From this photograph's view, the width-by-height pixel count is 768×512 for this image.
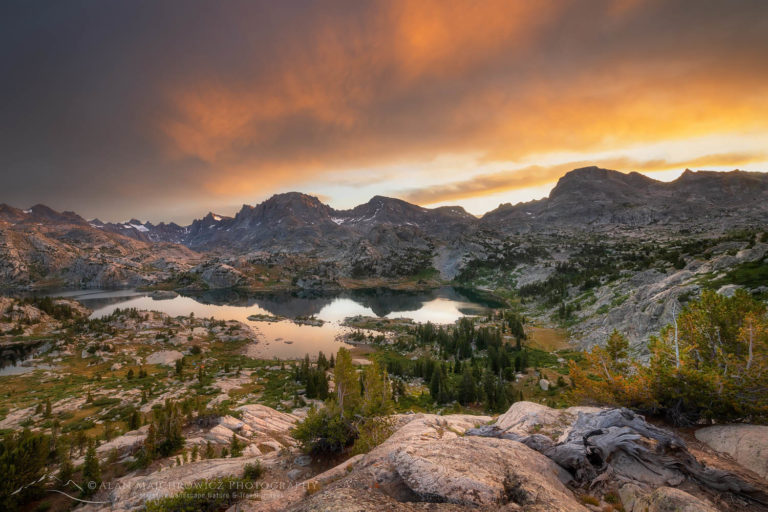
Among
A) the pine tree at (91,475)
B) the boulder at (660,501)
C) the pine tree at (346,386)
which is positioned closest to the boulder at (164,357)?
the pine tree at (91,475)

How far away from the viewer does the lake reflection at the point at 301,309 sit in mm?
93812

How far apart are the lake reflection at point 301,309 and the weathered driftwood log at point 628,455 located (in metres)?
78.0

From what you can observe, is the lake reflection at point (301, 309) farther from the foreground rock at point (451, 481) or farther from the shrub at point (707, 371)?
the shrub at point (707, 371)

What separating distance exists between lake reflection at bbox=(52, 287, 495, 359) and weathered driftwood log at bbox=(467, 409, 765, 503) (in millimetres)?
77991

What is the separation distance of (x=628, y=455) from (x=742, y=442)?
17.6ft

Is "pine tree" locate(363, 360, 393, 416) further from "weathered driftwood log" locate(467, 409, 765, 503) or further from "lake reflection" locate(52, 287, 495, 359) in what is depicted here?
"lake reflection" locate(52, 287, 495, 359)

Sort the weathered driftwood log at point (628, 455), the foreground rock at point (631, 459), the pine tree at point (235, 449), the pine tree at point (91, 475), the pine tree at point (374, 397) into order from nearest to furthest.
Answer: the foreground rock at point (631, 459), the weathered driftwood log at point (628, 455), the pine tree at point (91, 475), the pine tree at point (374, 397), the pine tree at point (235, 449)

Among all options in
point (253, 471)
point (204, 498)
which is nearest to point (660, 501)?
point (204, 498)

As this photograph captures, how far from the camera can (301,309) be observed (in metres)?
154

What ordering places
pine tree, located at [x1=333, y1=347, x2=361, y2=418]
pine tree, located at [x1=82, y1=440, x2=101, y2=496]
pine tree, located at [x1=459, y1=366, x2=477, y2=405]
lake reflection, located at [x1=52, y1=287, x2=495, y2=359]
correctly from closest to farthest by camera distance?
pine tree, located at [x1=82, y1=440, x2=101, y2=496]
pine tree, located at [x1=333, y1=347, x2=361, y2=418]
pine tree, located at [x1=459, y1=366, x2=477, y2=405]
lake reflection, located at [x1=52, y1=287, x2=495, y2=359]

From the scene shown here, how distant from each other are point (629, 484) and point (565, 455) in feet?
8.49

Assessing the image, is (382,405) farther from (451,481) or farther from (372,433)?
(451,481)

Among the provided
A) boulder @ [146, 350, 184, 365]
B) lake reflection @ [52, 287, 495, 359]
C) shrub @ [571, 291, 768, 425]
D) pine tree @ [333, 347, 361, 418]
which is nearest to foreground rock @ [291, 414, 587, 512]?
pine tree @ [333, 347, 361, 418]

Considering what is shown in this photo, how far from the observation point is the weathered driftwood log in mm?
10406
